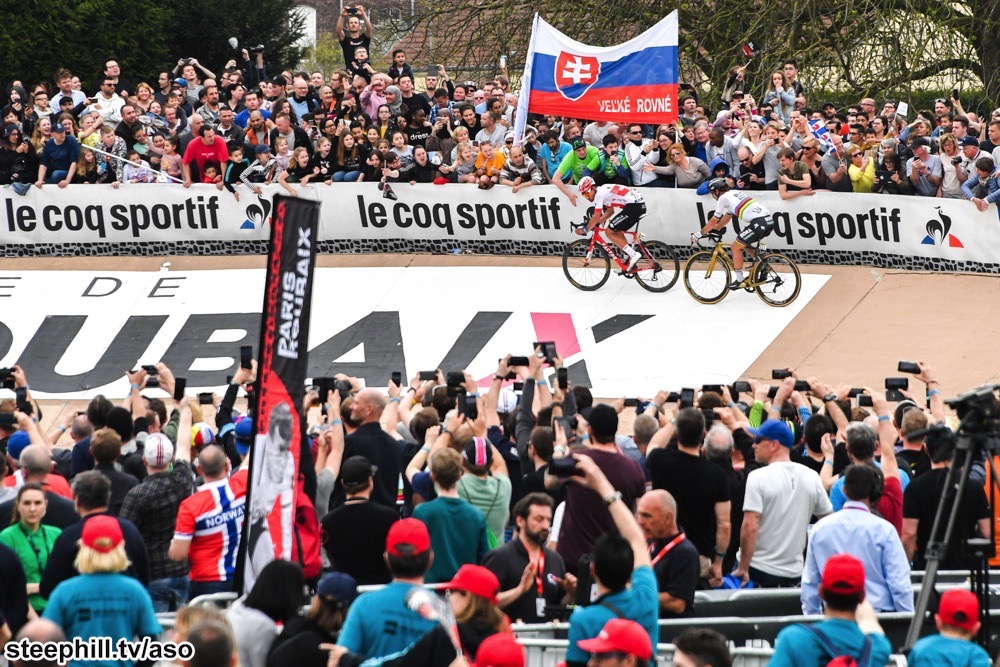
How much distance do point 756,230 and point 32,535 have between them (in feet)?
37.3

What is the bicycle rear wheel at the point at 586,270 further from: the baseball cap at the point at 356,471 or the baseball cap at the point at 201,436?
the baseball cap at the point at 356,471

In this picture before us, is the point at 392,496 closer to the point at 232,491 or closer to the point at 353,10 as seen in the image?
the point at 232,491

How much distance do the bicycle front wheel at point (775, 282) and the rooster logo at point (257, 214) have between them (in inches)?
272

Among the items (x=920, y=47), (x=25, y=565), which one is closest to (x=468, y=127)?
(x=920, y=47)

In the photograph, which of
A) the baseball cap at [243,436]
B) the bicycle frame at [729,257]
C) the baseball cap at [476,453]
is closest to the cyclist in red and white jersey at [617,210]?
the bicycle frame at [729,257]

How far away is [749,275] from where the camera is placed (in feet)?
56.4

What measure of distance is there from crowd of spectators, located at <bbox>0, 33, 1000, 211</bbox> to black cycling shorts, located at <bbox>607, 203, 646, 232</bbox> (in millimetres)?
1453

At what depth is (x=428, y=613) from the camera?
539 cm

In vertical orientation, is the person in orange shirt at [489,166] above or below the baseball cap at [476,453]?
above

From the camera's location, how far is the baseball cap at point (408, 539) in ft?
18.4

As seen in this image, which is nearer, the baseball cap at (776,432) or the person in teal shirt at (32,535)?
the person in teal shirt at (32,535)

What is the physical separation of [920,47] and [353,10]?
31.2 feet

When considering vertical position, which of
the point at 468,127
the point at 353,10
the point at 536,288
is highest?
the point at 353,10

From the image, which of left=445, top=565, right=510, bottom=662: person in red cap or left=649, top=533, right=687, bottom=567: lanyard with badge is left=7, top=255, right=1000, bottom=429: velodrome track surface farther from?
left=445, top=565, right=510, bottom=662: person in red cap
